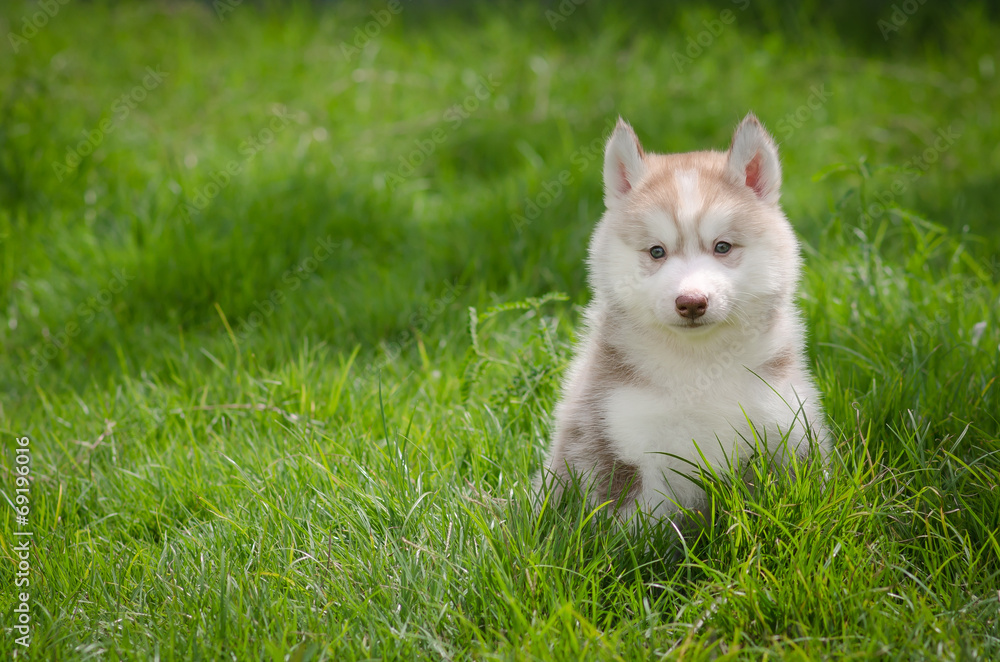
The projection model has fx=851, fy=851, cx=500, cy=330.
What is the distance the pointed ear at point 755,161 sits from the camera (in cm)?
265

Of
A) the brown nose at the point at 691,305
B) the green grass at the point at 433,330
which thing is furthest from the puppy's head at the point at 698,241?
the green grass at the point at 433,330

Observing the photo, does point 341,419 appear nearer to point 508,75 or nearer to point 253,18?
point 508,75

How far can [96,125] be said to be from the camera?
5684 millimetres

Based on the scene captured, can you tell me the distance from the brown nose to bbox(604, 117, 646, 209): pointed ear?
1.74 feet

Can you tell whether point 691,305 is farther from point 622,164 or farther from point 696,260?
point 622,164

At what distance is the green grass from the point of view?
2348 mm

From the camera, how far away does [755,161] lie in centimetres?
270

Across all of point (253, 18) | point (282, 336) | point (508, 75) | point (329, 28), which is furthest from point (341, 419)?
point (253, 18)

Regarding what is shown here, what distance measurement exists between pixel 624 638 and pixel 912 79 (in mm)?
5676

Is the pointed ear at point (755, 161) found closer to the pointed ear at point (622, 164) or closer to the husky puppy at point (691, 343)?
the husky puppy at point (691, 343)

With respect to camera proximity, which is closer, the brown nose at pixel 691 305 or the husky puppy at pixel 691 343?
the brown nose at pixel 691 305

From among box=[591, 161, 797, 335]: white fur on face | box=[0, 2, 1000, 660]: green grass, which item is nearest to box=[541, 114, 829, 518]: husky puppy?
box=[591, 161, 797, 335]: white fur on face

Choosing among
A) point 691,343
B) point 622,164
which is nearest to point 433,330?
point 622,164

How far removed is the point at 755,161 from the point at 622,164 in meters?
0.42
